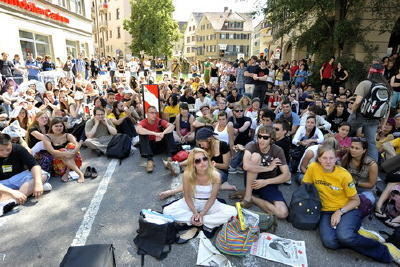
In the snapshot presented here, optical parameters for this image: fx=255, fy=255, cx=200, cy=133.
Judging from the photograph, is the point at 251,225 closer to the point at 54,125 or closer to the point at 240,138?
the point at 240,138

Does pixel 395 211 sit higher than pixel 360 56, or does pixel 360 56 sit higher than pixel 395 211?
pixel 360 56

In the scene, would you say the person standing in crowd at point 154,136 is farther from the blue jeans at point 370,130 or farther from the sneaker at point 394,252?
the sneaker at point 394,252

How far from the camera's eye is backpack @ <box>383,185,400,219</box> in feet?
11.5

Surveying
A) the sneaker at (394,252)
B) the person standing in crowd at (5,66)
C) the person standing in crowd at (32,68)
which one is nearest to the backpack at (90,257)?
the sneaker at (394,252)

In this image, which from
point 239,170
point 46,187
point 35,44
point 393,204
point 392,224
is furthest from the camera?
point 35,44

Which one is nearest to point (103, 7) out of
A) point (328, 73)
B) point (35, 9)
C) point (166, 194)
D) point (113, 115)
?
point (35, 9)

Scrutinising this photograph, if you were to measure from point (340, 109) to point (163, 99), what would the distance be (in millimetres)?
5930

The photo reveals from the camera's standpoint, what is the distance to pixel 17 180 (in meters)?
3.84

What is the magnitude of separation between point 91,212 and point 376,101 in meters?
4.81

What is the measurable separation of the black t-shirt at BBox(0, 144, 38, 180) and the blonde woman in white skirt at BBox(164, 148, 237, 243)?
2317 millimetres

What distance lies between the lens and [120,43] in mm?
49062

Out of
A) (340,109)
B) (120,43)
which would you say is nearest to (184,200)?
(340,109)

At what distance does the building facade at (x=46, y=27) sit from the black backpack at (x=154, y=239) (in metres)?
15.0

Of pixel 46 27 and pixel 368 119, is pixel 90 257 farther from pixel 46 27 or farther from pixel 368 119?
pixel 46 27
